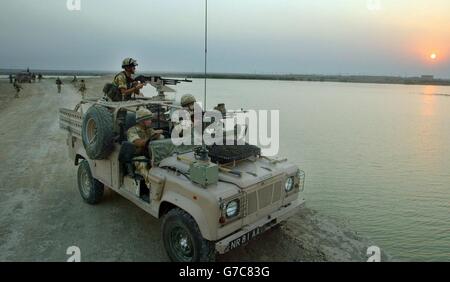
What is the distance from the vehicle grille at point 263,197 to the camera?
4648 millimetres

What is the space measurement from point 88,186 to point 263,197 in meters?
3.94

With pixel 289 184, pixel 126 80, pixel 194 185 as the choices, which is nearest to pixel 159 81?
pixel 126 80

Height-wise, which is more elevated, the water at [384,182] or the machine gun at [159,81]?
the machine gun at [159,81]

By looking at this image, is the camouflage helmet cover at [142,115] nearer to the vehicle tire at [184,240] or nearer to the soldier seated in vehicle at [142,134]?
the soldier seated in vehicle at [142,134]

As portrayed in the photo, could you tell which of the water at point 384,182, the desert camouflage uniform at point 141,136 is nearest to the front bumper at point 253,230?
the desert camouflage uniform at point 141,136

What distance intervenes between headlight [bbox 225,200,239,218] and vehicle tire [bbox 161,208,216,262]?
423 millimetres

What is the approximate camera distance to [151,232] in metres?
5.82

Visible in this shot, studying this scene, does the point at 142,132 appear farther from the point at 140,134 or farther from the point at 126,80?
the point at 126,80

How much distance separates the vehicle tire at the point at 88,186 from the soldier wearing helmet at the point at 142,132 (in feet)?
5.68

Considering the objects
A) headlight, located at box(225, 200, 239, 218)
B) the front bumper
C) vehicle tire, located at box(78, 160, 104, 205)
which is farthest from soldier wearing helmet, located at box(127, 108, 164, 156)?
the front bumper

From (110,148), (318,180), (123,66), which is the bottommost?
(318,180)

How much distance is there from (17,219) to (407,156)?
13.9m

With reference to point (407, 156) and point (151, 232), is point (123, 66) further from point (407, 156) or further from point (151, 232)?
point (407, 156)
